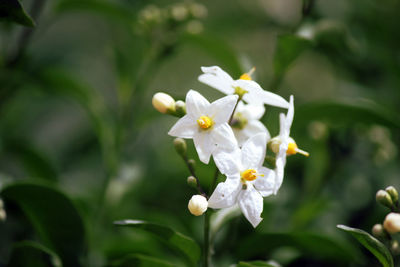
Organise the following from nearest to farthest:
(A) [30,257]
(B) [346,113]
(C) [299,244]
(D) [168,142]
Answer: (A) [30,257], (C) [299,244], (B) [346,113], (D) [168,142]

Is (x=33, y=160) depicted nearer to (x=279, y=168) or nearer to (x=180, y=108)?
(x=180, y=108)

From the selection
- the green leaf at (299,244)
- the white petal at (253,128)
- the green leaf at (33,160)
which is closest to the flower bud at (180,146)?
the white petal at (253,128)

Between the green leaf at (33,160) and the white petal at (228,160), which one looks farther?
the green leaf at (33,160)

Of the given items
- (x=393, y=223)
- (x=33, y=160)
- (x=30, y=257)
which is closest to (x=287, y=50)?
(x=393, y=223)

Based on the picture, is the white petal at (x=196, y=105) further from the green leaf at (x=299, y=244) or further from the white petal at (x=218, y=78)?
the green leaf at (x=299, y=244)

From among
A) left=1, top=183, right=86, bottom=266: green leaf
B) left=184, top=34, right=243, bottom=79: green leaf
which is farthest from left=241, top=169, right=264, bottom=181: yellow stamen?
left=184, top=34, right=243, bottom=79: green leaf

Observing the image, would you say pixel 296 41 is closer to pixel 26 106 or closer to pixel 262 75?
pixel 262 75

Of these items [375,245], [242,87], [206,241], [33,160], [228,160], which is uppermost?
[242,87]
